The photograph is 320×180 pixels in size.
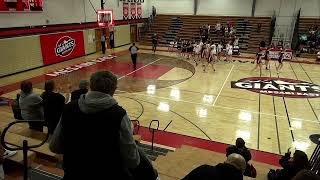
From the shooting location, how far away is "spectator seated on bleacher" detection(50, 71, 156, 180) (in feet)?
6.71

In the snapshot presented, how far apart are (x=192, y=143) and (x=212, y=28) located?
18.8 meters

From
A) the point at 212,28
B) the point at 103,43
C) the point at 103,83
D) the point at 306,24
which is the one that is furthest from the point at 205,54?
the point at 103,83

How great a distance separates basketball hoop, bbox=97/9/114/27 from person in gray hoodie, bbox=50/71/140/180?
1904cm

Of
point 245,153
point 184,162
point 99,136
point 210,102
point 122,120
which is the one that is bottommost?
point 210,102

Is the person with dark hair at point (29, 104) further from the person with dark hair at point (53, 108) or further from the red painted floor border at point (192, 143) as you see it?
the red painted floor border at point (192, 143)

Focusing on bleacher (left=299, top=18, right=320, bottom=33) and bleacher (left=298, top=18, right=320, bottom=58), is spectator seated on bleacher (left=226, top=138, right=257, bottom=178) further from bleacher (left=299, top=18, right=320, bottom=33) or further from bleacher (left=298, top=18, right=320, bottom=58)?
bleacher (left=299, top=18, right=320, bottom=33)

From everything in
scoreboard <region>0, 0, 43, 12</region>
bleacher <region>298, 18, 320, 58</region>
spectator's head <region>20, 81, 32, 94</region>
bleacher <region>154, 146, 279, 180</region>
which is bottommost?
bleacher <region>154, 146, 279, 180</region>

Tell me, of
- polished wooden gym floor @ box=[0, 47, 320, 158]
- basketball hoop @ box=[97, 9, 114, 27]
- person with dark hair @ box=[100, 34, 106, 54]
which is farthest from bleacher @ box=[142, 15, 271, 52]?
polished wooden gym floor @ box=[0, 47, 320, 158]

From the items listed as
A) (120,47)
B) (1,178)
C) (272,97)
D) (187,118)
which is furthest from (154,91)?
(120,47)

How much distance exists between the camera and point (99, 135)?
205cm

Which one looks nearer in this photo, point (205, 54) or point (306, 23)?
point (205, 54)

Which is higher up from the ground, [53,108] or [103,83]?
[103,83]

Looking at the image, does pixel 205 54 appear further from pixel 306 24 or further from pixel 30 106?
pixel 30 106

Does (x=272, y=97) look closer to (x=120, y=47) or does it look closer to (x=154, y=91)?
(x=154, y=91)
